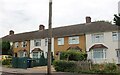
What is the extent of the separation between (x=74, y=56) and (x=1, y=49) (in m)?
23.0

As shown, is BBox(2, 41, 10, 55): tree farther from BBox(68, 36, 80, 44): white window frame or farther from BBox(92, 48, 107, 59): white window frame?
BBox(92, 48, 107, 59): white window frame

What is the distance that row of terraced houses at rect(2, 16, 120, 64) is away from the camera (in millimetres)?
40594

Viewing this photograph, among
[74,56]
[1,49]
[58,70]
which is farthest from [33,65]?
[1,49]

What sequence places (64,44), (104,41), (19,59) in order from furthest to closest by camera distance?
(64,44), (104,41), (19,59)

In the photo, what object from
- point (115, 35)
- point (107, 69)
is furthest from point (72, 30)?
point (107, 69)

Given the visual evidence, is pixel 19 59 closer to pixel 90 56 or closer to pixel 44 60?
pixel 44 60

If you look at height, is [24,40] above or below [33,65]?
above

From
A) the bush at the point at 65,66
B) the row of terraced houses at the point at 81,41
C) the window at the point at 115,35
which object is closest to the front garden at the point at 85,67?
the bush at the point at 65,66

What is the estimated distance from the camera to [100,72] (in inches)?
914

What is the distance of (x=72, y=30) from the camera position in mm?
47750

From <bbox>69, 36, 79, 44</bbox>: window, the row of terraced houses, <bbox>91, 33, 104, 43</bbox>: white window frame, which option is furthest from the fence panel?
<bbox>69, 36, 79, 44</bbox>: window

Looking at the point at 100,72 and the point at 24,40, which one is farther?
the point at 24,40

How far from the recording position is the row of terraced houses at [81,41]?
1598 inches

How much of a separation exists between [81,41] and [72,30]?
430 cm
